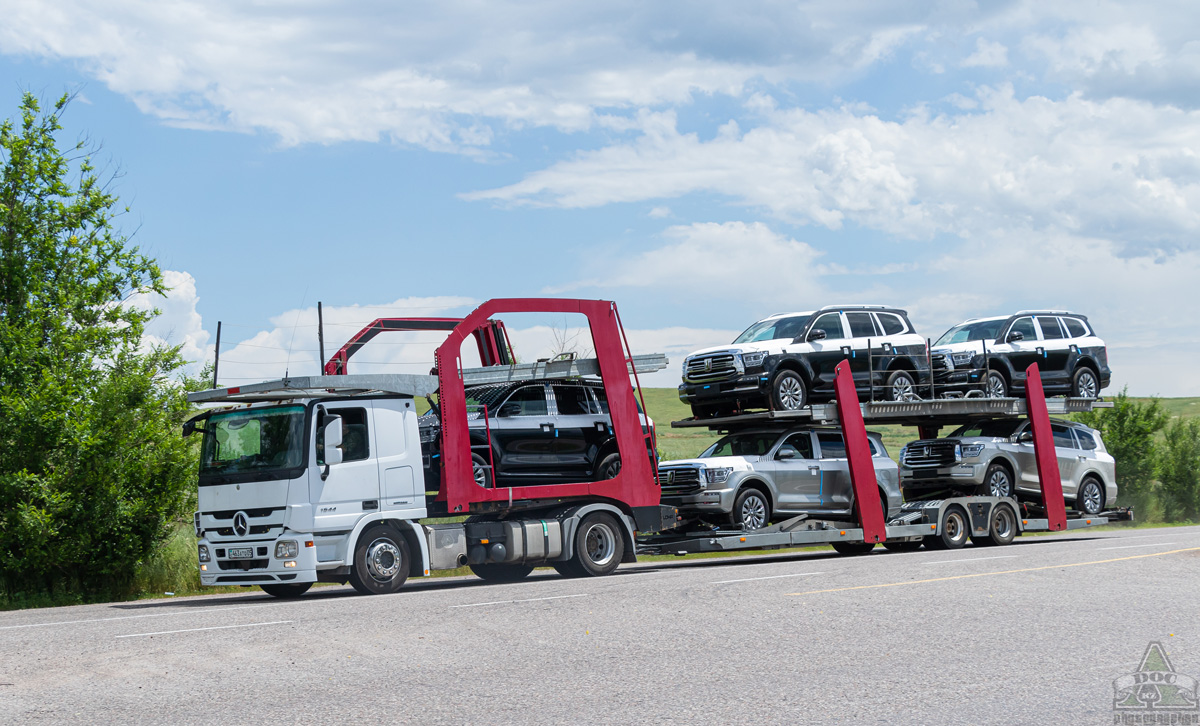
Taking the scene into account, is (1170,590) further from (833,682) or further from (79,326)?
(79,326)

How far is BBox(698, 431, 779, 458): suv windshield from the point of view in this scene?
17344 mm

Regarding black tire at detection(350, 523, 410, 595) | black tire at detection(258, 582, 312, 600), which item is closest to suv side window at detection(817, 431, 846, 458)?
black tire at detection(350, 523, 410, 595)

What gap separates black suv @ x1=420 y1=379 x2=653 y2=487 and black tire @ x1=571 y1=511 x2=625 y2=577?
606 millimetres

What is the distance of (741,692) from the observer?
265 inches

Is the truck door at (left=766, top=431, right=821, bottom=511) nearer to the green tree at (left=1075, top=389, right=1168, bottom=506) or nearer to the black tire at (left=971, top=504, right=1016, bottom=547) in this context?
the black tire at (left=971, top=504, right=1016, bottom=547)

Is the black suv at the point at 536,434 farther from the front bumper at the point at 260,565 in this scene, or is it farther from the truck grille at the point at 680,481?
the front bumper at the point at 260,565

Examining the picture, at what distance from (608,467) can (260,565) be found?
4.87 m

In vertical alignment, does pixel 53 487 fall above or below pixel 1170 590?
above

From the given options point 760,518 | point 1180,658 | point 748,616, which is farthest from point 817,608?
point 760,518

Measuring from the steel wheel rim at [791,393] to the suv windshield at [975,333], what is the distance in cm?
427

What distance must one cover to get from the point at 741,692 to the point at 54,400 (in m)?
13.3

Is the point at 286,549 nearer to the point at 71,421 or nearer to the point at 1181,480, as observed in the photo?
the point at 71,421

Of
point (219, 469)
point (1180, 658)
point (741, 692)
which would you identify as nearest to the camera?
point (741, 692)

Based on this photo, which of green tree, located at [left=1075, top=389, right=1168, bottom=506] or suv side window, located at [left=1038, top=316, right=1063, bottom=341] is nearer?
suv side window, located at [left=1038, top=316, right=1063, bottom=341]
